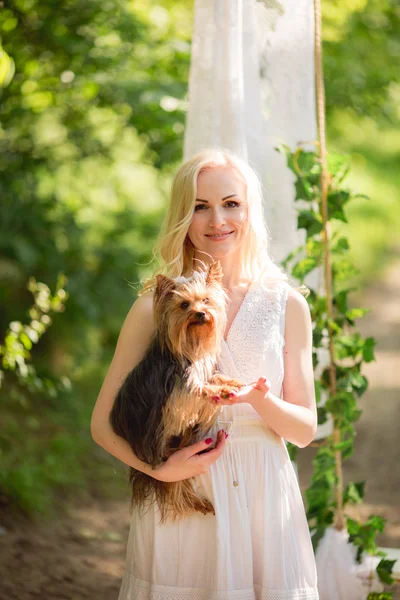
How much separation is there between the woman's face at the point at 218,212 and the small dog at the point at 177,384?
0.21m

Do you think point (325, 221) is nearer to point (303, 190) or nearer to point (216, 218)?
point (303, 190)

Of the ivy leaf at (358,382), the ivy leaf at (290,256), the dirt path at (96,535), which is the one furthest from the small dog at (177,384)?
the dirt path at (96,535)

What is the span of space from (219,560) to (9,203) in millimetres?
3667

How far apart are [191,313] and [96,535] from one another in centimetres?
342

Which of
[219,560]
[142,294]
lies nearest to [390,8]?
[142,294]

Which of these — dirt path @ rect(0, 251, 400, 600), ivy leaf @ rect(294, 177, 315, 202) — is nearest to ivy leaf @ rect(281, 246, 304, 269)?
ivy leaf @ rect(294, 177, 315, 202)

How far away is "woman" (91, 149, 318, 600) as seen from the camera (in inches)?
96.7

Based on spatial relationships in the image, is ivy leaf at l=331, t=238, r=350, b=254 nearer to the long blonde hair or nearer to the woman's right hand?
the long blonde hair

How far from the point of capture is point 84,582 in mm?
4430

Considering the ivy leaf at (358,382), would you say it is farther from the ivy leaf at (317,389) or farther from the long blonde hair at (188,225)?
the long blonde hair at (188,225)

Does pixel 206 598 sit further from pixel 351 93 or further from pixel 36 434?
pixel 36 434

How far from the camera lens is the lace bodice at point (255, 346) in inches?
100

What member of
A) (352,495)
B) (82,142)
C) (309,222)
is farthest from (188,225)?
(82,142)

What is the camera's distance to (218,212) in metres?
2.63
